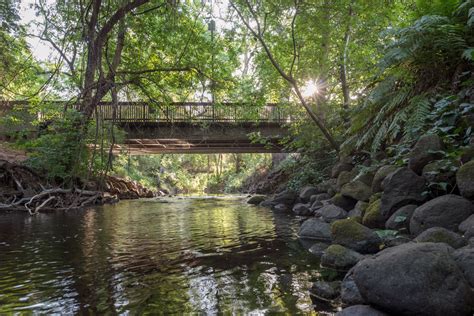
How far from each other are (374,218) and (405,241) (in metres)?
1.02

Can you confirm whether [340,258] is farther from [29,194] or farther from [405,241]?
[29,194]

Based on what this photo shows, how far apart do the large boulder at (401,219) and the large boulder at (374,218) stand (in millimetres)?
219

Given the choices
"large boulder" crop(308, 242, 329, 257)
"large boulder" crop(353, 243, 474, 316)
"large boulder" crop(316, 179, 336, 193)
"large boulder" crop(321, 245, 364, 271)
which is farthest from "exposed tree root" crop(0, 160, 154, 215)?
"large boulder" crop(353, 243, 474, 316)

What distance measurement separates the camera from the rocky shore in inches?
94.8

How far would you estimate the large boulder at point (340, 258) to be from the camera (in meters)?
3.86

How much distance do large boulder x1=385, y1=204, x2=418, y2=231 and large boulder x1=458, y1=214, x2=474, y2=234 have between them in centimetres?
76

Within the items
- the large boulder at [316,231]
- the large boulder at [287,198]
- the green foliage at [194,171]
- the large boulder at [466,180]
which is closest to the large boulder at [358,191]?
the large boulder at [316,231]

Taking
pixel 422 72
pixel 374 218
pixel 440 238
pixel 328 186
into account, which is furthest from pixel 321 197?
pixel 440 238

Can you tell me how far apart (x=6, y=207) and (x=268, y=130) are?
1111 centimetres

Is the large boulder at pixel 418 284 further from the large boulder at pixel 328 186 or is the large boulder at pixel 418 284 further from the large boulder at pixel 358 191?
the large boulder at pixel 328 186

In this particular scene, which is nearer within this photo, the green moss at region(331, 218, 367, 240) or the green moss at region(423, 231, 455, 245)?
the green moss at region(423, 231, 455, 245)

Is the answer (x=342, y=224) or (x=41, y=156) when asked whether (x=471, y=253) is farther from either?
(x=41, y=156)

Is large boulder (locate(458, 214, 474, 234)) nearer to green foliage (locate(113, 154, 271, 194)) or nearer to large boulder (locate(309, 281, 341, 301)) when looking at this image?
large boulder (locate(309, 281, 341, 301))

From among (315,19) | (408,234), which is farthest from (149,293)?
(315,19)
